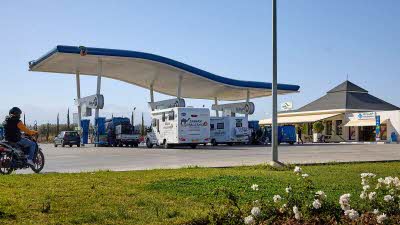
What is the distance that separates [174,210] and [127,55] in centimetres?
3177

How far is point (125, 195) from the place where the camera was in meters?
8.63

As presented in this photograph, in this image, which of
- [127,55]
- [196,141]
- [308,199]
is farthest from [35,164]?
[127,55]

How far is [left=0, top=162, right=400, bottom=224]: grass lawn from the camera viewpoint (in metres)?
6.66

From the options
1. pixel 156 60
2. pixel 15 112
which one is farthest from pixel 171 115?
pixel 15 112

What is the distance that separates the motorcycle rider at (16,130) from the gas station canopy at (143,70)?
2296cm

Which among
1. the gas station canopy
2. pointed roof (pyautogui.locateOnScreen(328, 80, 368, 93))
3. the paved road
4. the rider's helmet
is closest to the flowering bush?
the rider's helmet

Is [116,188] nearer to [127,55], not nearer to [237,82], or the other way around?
[127,55]

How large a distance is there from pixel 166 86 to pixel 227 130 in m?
14.9

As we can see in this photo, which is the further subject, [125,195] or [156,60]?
[156,60]

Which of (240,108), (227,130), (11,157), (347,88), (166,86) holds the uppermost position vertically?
(347,88)

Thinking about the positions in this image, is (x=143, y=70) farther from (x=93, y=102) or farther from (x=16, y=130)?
(x=16, y=130)

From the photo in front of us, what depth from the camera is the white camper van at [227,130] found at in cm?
4141

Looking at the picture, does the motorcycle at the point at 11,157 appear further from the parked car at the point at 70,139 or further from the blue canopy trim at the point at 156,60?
the parked car at the point at 70,139

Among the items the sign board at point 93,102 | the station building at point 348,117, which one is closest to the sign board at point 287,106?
the station building at point 348,117
